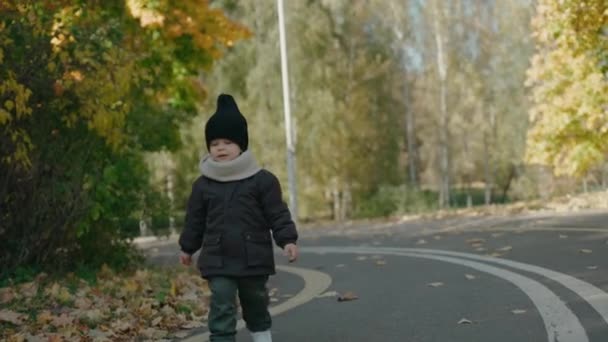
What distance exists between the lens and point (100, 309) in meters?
6.74

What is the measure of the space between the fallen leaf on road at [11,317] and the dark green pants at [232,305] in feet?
7.17

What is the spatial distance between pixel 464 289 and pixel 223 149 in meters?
3.36

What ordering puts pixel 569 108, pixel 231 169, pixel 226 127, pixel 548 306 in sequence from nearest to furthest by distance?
pixel 231 169 → pixel 226 127 → pixel 548 306 → pixel 569 108

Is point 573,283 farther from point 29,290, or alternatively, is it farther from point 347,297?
point 29,290

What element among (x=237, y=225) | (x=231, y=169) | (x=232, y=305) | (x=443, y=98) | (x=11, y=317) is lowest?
(x=11, y=317)

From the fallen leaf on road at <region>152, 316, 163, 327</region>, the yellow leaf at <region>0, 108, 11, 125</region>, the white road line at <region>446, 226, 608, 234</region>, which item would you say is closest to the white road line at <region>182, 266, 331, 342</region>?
the fallen leaf on road at <region>152, 316, 163, 327</region>

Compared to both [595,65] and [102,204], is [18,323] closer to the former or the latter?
→ [102,204]

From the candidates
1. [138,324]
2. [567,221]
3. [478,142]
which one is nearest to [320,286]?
[138,324]

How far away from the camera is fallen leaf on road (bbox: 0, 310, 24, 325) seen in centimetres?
603

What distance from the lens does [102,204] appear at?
10.0 meters

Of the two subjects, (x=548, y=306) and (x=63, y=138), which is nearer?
(x=548, y=306)

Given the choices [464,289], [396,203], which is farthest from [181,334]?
[396,203]

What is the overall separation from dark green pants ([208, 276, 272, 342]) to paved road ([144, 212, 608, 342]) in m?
0.72

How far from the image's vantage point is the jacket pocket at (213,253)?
4.65 metres
